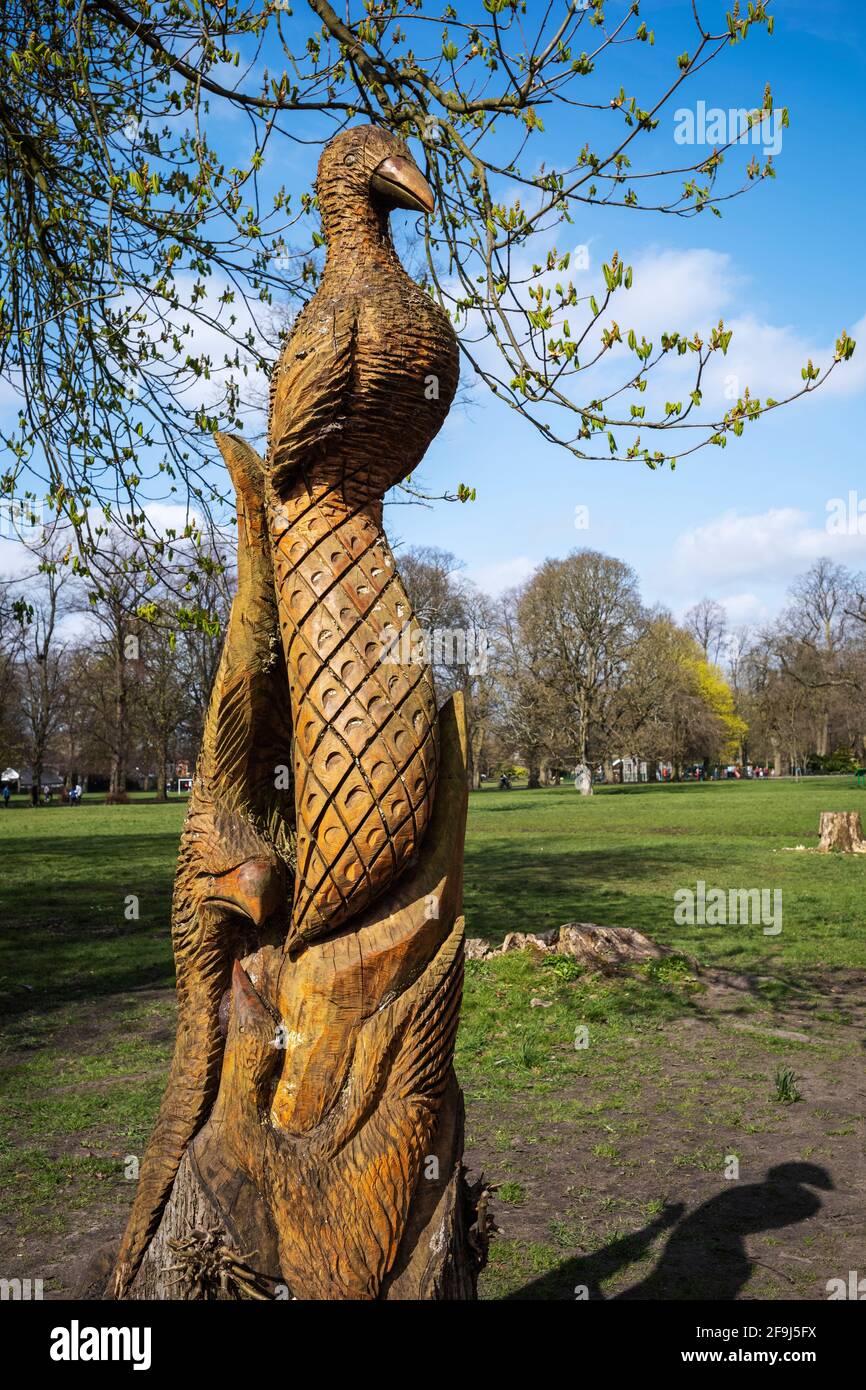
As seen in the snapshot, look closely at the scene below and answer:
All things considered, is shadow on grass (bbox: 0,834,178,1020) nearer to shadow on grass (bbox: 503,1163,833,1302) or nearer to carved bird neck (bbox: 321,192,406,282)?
shadow on grass (bbox: 503,1163,833,1302)

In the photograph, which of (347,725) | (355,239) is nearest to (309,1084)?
(347,725)

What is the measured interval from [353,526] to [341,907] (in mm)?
1074

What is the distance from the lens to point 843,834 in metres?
20.6

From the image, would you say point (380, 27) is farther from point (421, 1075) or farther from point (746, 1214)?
point (746, 1214)

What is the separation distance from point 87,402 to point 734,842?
1875cm

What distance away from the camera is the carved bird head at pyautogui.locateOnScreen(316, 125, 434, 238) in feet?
9.71

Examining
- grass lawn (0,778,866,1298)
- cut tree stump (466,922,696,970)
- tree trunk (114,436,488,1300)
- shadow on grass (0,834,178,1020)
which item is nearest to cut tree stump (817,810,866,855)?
grass lawn (0,778,866,1298)

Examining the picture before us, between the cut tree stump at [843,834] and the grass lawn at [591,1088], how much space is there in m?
4.52

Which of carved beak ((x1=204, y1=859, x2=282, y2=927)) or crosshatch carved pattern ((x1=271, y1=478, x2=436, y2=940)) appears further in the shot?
carved beak ((x1=204, y1=859, x2=282, y2=927))

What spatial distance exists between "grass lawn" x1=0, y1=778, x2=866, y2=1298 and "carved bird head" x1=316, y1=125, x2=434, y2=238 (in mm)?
3999

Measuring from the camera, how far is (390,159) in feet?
9.75

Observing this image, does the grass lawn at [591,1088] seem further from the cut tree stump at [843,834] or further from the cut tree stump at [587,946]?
the cut tree stump at [843,834]

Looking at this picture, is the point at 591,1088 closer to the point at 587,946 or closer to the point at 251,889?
the point at 587,946

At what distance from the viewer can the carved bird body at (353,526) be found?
2.67 metres
